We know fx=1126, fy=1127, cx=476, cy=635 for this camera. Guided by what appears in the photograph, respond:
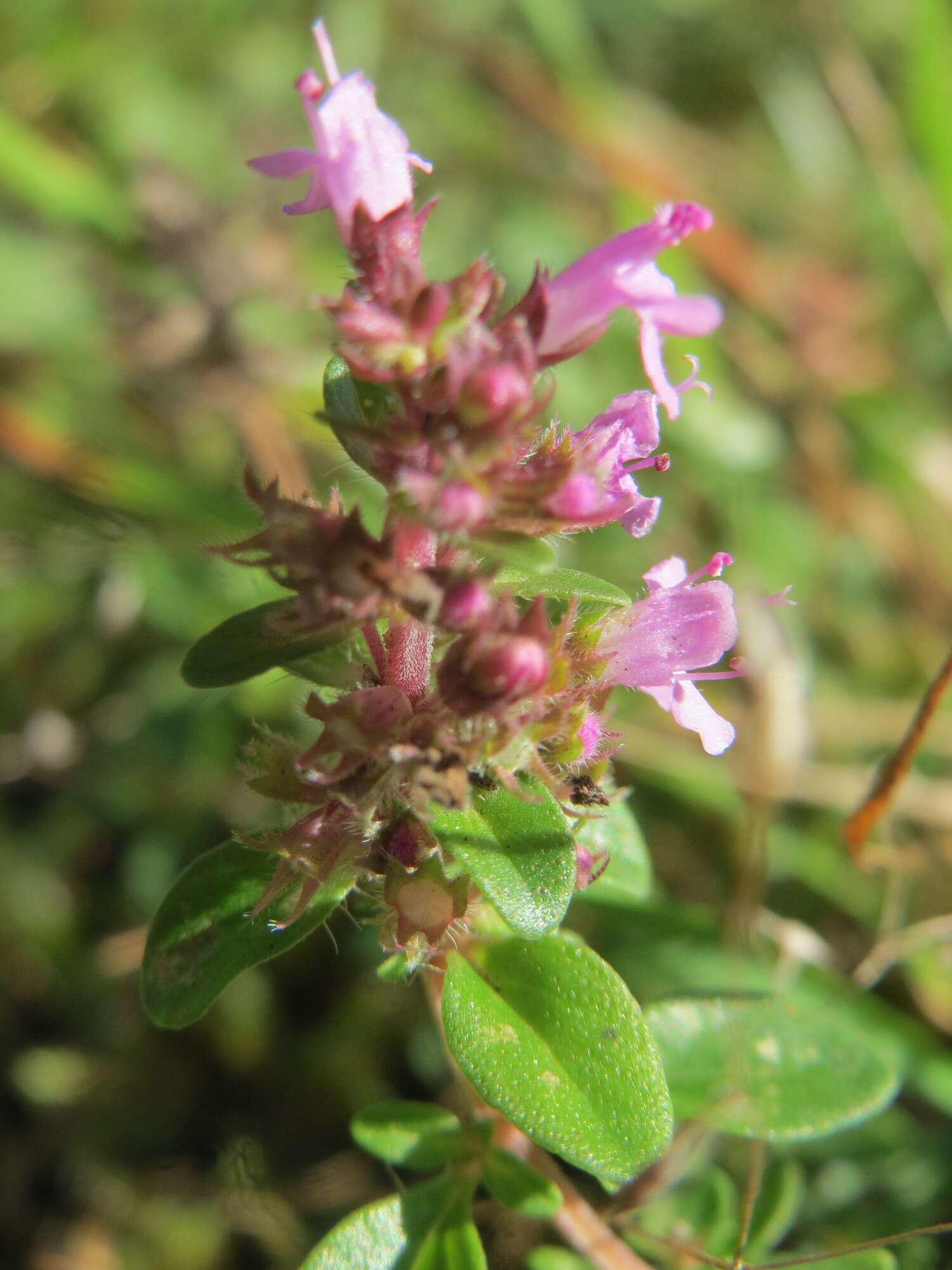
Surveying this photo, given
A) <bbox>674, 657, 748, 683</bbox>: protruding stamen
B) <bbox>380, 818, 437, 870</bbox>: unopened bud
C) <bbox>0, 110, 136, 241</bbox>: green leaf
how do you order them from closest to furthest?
1. <bbox>380, 818, 437, 870</bbox>: unopened bud
2. <bbox>674, 657, 748, 683</bbox>: protruding stamen
3. <bbox>0, 110, 136, 241</bbox>: green leaf

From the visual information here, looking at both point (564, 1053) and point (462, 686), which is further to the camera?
point (564, 1053)

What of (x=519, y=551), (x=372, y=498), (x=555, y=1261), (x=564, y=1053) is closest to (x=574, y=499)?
(x=519, y=551)

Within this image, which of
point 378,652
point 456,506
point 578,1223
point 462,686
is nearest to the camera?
point 456,506

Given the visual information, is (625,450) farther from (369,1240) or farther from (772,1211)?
(772,1211)

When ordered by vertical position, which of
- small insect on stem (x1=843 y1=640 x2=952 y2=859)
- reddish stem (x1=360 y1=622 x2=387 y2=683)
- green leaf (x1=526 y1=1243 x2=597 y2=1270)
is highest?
reddish stem (x1=360 y1=622 x2=387 y2=683)

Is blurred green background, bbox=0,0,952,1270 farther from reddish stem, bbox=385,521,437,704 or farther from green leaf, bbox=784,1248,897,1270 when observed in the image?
green leaf, bbox=784,1248,897,1270

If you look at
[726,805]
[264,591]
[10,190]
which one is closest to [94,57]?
[10,190]

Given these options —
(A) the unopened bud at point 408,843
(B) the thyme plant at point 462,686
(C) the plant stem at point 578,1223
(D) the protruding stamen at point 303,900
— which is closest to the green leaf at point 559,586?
(B) the thyme plant at point 462,686

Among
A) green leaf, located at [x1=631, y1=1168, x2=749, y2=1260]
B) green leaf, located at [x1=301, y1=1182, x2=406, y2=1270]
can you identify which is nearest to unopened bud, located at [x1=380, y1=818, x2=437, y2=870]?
green leaf, located at [x1=301, y1=1182, x2=406, y2=1270]
